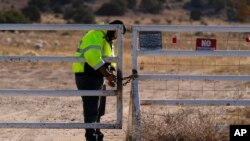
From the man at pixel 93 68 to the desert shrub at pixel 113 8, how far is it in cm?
7639

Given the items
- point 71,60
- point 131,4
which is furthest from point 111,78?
point 131,4

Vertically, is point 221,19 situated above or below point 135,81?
above

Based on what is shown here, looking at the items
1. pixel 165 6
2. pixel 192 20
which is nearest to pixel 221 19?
pixel 192 20

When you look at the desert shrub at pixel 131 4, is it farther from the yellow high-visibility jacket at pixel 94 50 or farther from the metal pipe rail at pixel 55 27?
the metal pipe rail at pixel 55 27

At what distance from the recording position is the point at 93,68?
932 cm

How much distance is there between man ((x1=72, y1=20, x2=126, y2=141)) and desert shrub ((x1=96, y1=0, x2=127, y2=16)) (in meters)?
76.4

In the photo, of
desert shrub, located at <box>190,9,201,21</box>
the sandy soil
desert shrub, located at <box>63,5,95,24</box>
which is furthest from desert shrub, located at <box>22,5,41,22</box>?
the sandy soil

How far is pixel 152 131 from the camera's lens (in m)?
9.35

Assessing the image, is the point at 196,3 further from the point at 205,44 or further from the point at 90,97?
the point at 90,97

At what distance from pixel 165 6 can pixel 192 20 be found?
34.9ft

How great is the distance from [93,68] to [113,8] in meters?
76.9

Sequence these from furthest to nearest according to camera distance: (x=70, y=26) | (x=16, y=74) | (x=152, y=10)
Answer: (x=152, y=10), (x=16, y=74), (x=70, y=26)

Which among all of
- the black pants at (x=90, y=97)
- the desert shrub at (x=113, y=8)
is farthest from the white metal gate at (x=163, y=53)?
the desert shrub at (x=113, y=8)

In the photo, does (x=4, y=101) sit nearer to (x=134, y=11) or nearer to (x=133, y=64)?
(x=133, y=64)
